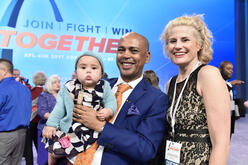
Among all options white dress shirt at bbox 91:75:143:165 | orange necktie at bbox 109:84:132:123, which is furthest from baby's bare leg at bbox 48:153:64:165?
orange necktie at bbox 109:84:132:123

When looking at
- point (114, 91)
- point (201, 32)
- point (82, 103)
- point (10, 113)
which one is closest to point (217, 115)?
point (201, 32)

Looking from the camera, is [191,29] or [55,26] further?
[55,26]

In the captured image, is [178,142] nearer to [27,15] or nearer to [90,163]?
[90,163]

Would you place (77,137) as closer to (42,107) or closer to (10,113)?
(10,113)

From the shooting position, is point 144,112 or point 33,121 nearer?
point 144,112

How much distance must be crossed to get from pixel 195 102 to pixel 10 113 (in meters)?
2.77

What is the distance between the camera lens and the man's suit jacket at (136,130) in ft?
4.85

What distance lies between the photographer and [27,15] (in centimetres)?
777

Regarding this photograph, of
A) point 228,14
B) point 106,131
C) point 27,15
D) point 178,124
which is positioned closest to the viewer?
point 106,131

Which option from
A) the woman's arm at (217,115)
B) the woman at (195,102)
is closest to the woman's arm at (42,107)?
the woman at (195,102)

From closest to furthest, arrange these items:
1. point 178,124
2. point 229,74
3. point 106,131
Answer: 1. point 106,131
2. point 178,124
3. point 229,74

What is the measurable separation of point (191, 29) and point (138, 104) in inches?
23.9

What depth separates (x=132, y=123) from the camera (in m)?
1.57

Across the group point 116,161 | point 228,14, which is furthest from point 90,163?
point 228,14
